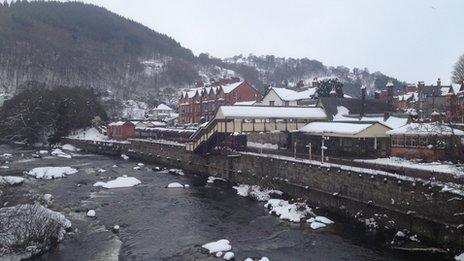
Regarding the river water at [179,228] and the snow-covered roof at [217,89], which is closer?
the river water at [179,228]

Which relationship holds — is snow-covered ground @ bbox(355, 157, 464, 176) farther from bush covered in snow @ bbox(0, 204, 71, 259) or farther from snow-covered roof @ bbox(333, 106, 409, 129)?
bush covered in snow @ bbox(0, 204, 71, 259)

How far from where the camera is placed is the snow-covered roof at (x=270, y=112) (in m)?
43.4

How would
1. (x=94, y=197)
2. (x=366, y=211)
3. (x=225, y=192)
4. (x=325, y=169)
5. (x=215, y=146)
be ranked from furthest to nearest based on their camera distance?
(x=215, y=146) < (x=225, y=192) < (x=94, y=197) < (x=325, y=169) < (x=366, y=211)

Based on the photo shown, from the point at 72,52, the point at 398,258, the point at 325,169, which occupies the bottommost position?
the point at 398,258

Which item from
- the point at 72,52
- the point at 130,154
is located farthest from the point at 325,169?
the point at 72,52

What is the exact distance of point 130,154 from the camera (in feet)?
205

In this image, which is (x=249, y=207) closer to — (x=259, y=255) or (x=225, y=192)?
(x=225, y=192)

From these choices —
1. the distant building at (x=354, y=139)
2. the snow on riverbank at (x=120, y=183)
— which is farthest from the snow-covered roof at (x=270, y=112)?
the snow on riverbank at (x=120, y=183)

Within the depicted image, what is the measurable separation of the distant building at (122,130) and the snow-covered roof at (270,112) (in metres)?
36.2

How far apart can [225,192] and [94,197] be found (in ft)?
35.0

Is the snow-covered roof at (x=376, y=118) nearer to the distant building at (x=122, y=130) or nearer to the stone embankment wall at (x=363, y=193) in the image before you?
the stone embankment wall at (x=363, y=193)

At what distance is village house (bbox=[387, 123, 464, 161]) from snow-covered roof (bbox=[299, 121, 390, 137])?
64.6 inches

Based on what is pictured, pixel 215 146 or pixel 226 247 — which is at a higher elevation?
pixel 215 146

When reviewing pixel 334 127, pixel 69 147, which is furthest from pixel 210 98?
pixel 334 127
